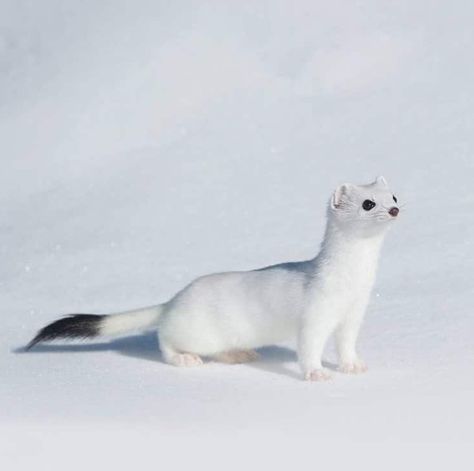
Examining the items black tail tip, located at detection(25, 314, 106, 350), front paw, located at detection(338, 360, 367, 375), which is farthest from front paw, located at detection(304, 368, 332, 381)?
black tail tip, located at detection(25, 314, 106, 350)

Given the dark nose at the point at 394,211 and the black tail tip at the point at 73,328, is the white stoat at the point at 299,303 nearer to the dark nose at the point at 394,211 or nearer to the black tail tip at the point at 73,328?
the dark nose at the point at 394,211

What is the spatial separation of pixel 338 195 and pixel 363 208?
107mm

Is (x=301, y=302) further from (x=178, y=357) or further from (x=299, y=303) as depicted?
(x=178, y=357)

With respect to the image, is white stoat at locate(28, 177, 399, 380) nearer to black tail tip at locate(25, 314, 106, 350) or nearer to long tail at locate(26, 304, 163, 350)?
long tail at locate(26, 304, 163, 350)

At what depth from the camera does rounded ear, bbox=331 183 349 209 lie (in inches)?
205

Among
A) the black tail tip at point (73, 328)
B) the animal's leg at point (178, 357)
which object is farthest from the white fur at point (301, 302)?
the black tail tip at point (73, 328)


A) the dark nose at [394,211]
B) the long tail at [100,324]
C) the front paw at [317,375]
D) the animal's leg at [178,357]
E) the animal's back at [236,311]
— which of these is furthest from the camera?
the long tail at [100,324]

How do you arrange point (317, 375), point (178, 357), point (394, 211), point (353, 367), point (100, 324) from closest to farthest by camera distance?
point (394, 211) < point (317, 375) < point (353, 367) < point (178, 357) < point (100, 324)

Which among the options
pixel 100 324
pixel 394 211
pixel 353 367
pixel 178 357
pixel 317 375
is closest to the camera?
pixel 394 211

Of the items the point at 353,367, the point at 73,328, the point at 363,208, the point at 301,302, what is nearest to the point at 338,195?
the point at 363,208

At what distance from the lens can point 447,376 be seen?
5176 mm

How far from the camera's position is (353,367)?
5.32 meters

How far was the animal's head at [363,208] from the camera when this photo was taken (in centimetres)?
514

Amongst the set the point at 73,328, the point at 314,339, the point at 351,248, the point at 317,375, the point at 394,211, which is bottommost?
the point at 317,375
